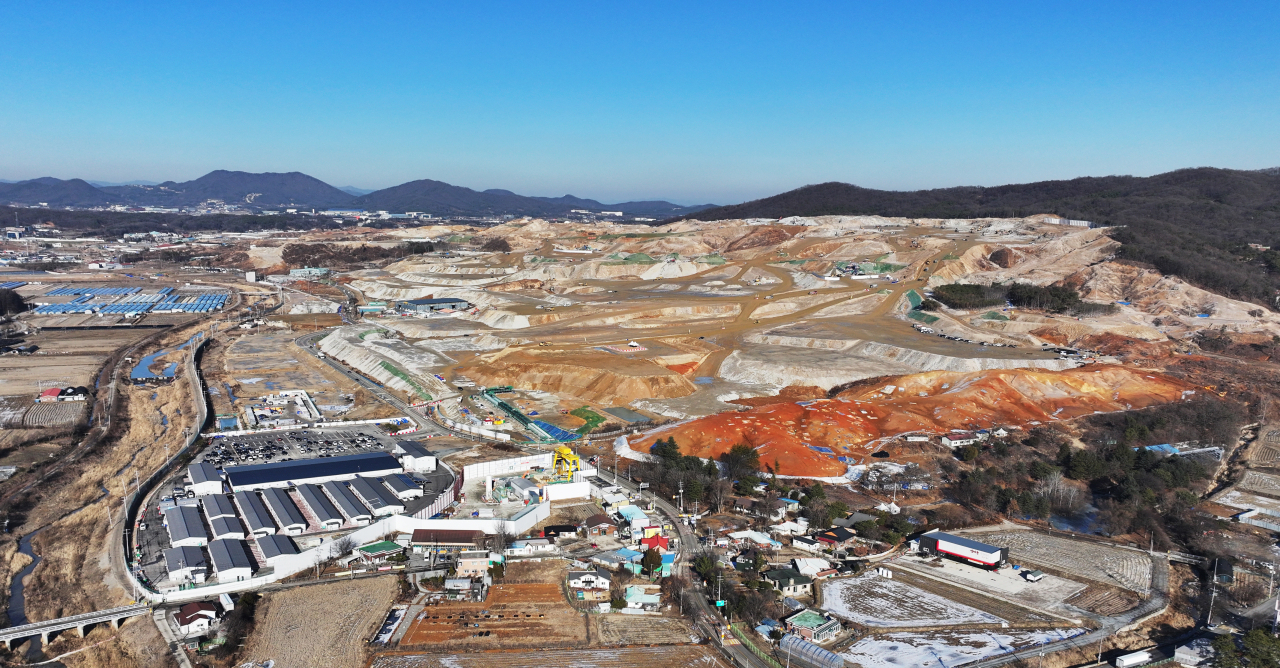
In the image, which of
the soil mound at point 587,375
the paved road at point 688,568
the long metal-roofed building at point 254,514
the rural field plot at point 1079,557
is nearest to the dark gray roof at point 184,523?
the long metal-roofed building at point 254,514

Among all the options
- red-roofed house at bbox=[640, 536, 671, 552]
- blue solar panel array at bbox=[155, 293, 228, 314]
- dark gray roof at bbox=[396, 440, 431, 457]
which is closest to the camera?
red-roofed house at bbox=[640, 536, 671, 552]

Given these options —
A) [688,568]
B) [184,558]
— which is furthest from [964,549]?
[184,558]

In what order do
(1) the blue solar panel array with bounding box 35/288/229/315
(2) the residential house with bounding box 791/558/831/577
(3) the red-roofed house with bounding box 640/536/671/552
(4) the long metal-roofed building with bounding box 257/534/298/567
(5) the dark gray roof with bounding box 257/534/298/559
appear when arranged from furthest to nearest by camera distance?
1. (1) the blue solar panel array with bounding box 35/288/229/315
2. (3) the red-roofed house with bounding box 640/536/671/552
3. (2) the residential house with bounding box 791/558/831/577
4. (5) the dark gray roof with bounding box 257/534/298/559
5. (4) the long metal-roofed building with bounding box 257/534/298/567

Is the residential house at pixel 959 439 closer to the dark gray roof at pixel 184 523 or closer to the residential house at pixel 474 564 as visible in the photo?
the residential house at pixel 474 564

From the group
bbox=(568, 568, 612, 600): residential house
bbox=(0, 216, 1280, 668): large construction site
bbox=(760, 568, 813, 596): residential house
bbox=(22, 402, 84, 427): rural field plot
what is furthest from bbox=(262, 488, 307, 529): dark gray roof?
bbox=(22, 402, 84, 427): rural field plot

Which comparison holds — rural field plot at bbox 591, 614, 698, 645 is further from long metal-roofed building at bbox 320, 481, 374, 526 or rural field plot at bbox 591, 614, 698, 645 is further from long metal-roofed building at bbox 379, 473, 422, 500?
long metal-roofed building at bbox 379, 473, 422, 500

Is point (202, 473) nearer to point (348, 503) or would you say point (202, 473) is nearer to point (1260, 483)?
point (348, 503)
